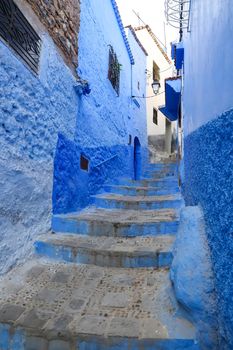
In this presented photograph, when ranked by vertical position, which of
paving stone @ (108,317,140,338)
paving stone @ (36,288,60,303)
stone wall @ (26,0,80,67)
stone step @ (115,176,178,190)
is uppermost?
stone wall @ (26,0,80,67)

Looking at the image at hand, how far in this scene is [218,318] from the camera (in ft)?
5.48

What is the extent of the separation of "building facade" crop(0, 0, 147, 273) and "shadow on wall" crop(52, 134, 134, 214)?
2cm

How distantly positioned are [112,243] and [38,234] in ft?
3.21

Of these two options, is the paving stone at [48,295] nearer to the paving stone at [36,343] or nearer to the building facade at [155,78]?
the paving stone at [36,343]

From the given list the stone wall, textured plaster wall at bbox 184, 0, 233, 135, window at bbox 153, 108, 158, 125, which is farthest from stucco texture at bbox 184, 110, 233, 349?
window at bbox 153, 108, 158, 125

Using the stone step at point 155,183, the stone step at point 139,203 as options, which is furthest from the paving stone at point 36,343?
the stone step at point 155,183

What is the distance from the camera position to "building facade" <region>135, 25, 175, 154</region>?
47.8 feet

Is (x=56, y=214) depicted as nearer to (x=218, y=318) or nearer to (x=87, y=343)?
(x=87, y=343)

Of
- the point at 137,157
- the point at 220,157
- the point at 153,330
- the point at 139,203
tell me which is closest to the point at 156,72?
the point at 137,157

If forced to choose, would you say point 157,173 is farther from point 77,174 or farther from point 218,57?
point 218,57

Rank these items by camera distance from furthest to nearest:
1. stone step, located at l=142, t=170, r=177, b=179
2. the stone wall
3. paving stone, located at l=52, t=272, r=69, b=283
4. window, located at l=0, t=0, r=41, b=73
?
stone step, located at l=142, t=170, r=177, b=179 < the stone wall < window, located at l=0, t=0, r=41, b=73 < paving stone, located at l=52, t=272, r=69, b=283

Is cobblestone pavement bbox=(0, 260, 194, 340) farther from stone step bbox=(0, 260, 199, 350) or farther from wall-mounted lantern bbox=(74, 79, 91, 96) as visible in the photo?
wall-mounted lantern bbox=(74, 79, 91, 96)

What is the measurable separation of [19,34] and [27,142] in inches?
50.8

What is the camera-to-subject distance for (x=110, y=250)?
110 inches
